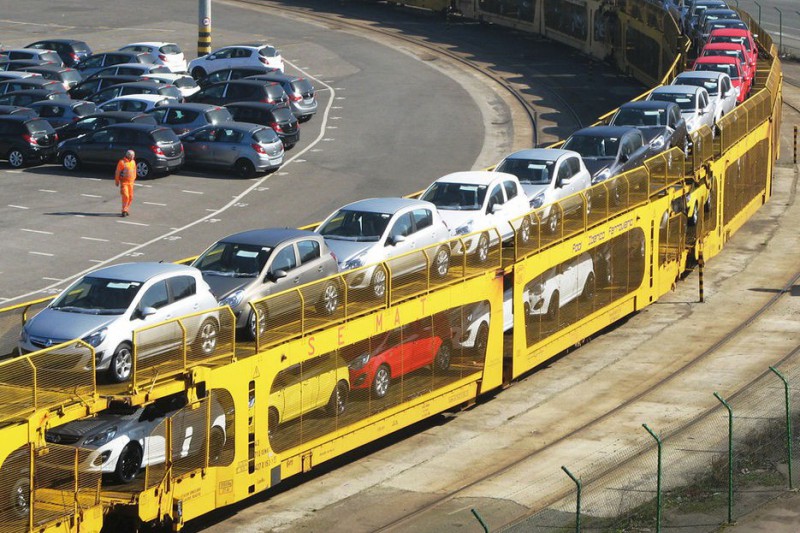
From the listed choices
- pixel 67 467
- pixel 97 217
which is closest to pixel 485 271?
pixel 67 467

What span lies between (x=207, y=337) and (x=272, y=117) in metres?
27.5

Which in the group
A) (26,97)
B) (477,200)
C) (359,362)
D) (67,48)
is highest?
(477,200)

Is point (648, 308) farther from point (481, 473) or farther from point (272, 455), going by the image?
point (272, 455)

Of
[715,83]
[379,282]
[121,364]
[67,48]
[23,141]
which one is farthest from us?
[67,48]

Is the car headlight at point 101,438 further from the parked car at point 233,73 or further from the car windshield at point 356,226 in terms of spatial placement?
the parked car at point 233,73

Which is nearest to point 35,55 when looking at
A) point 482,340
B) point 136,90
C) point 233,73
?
point 136,90

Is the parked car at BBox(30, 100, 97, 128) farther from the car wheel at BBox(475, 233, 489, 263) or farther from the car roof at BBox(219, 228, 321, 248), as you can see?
the car wheel at BBox(475, 233, 489, 263)

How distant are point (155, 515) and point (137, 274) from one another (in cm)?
429

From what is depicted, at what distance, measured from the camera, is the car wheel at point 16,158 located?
4338cm

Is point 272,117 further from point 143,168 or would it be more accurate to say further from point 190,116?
point 143,168

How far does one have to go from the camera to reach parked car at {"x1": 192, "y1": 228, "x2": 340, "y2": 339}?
22484mm

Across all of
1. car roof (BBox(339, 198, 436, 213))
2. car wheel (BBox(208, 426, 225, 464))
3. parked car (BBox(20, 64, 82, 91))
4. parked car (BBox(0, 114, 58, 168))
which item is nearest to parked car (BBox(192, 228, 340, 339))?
car roof (BBox(339, 198, 436, 213))

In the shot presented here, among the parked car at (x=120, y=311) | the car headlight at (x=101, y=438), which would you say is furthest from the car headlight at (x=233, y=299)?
the car headlight at (x=101, y=438)

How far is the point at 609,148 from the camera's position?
3378 centimetres
